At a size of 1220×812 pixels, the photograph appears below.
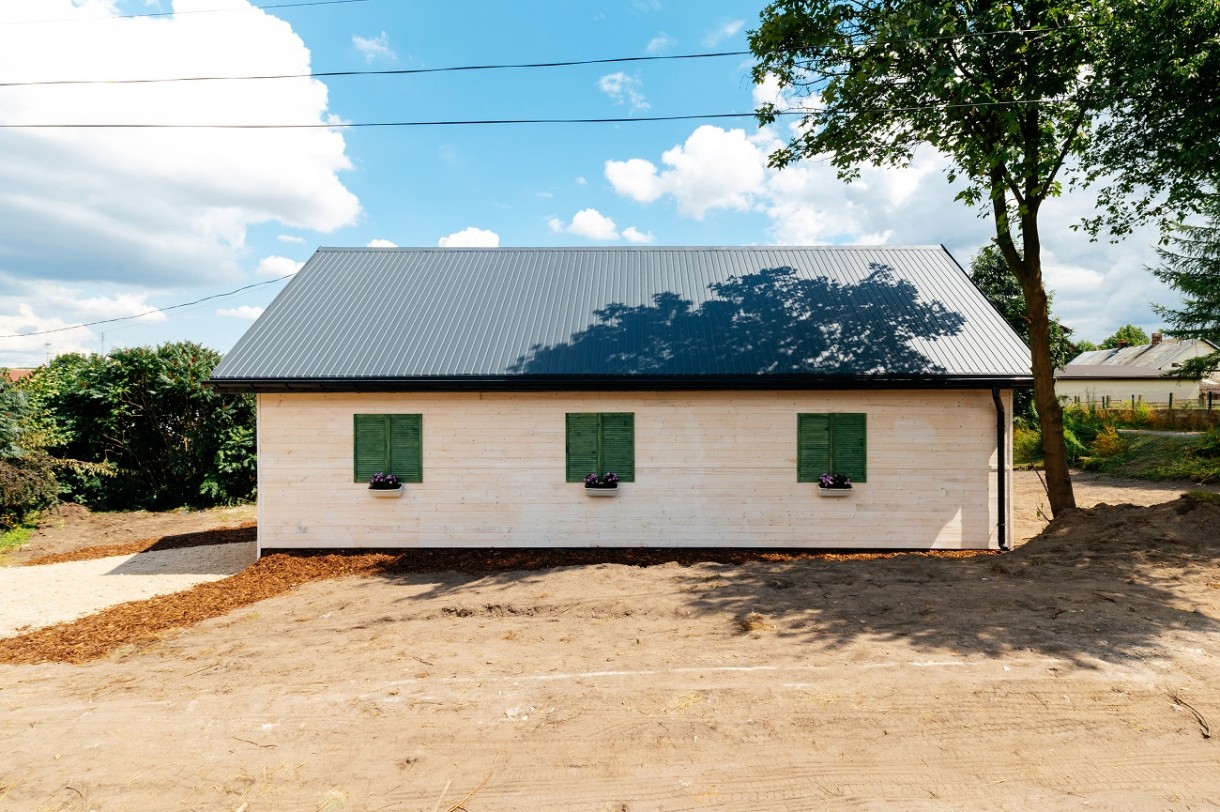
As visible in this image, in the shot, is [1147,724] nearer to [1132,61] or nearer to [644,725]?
[644,725]

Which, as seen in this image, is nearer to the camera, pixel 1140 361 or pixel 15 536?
pixel 15 536

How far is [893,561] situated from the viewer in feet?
27.3

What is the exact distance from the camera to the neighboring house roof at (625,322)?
9398mm

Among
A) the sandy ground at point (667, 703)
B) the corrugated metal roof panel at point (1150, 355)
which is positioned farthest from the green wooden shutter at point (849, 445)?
the corrugated metal roof panel at point (1150, 355)

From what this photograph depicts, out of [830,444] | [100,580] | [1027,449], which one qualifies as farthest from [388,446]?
[1027,449]

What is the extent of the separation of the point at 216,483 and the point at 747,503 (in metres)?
12.9

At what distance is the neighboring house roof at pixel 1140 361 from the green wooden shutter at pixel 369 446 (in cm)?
5189

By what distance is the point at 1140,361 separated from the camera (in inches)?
2163

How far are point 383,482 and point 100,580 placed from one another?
463 cm

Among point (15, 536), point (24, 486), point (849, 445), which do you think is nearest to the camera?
point (849, 445)

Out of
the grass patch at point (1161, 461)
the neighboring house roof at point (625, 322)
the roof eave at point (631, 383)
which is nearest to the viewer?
the roof eave at point (631, 383)

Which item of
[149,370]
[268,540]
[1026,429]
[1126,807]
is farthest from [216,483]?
[1026,429]

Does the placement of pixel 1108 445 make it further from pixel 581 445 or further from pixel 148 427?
pixel 148 427

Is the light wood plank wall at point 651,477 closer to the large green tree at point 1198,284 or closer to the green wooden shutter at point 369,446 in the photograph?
the green wooden shutter at point 369,446
